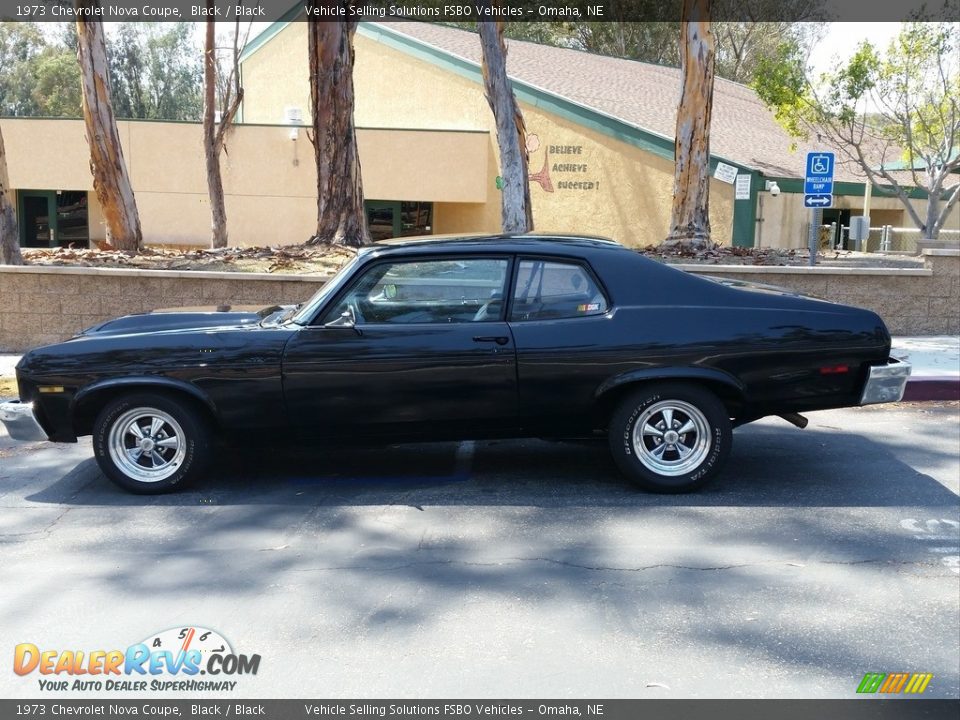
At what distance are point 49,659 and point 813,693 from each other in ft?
10.1

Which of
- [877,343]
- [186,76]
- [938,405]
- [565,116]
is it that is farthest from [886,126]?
[186,76]

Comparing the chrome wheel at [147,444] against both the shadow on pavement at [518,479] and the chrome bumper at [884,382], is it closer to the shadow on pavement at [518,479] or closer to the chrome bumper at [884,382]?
the shadow on pavement at [518,479]

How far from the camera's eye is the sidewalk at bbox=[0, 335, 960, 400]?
995 centimetres

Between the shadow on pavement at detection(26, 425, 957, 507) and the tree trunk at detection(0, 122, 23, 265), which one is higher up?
the tree trunk at detection(0, 122, 23, 265)

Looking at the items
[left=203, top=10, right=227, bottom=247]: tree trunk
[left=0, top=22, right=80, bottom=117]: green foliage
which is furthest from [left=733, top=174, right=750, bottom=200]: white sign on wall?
[left=0, top=22, right=80, bottom=117]: green foliage

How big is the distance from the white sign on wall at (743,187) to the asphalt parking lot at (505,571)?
15880 mm

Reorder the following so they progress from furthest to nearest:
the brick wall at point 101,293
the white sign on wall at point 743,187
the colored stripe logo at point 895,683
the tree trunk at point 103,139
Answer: the white sign on wall at point 743,187 → the tree trunk at point 103,139 → the brick wall at point 101,293 → the colored stripe logo at point 895,683

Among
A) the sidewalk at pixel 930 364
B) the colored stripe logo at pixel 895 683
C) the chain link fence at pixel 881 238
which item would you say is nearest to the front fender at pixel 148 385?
the colored stripe logo at pixel 895 683

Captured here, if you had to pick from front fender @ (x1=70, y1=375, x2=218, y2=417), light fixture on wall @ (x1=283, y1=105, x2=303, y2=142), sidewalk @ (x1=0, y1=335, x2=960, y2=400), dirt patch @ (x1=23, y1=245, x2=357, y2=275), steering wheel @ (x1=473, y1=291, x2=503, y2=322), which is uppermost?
light fixture on wall @ (x1=283, y1=105, x2=303, y2=142)

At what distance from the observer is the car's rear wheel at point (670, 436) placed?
6.27 m

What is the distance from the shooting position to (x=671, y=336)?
20.5 ft

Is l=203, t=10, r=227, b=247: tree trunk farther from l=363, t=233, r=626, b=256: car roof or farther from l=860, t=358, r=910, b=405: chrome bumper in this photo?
l=860, t=358, r=910, b=405: chrome bumper

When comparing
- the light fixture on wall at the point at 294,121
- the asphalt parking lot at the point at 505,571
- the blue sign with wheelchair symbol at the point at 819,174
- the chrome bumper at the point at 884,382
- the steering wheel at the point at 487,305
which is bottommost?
the asphalt parking lot at the point at 505,571

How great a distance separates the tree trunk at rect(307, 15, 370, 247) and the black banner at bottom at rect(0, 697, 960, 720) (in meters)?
11.8
